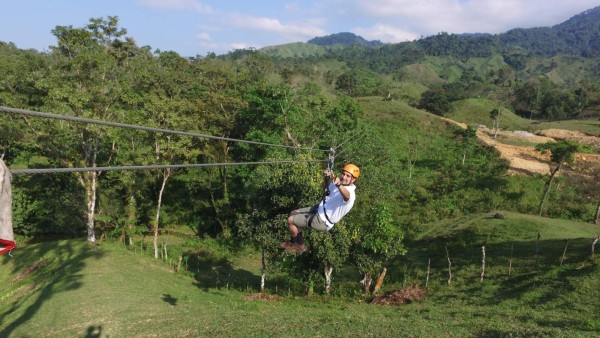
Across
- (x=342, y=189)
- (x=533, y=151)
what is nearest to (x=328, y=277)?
(x=342, y=189)

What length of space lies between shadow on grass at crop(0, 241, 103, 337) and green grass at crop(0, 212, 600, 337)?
91 millimetres

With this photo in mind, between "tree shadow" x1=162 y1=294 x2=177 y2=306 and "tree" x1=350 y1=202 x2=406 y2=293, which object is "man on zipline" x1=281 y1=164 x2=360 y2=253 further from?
"tree" x1=350 y1=202 x2=406 y2=293

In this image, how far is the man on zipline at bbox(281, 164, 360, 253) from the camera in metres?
7.42

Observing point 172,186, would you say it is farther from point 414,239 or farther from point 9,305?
point 414,239

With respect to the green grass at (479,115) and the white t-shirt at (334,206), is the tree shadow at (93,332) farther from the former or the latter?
the green grass at (479,115)

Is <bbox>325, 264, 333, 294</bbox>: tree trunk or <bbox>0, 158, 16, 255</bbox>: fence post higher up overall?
<bbox>0, 158, 16, 255</bbox>: fence post

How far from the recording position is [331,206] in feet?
26.3

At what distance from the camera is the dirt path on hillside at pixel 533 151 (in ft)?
142

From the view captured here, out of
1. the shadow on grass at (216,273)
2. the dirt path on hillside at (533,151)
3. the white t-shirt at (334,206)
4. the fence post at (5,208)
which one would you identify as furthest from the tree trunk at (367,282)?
the dirt path on hillside at (533,151)

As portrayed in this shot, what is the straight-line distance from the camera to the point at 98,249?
25.9 meters

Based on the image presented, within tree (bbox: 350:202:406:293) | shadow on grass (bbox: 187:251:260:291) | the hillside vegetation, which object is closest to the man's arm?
the hillside vegetation

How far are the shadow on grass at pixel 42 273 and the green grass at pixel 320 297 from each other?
91 millimetres

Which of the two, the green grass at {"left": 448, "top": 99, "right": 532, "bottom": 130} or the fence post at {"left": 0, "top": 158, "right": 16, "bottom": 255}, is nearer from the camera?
the fence post at {"left": 0, "top": 158, "right": 16, "bottom": 255}

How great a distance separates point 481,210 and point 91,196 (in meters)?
33.4
